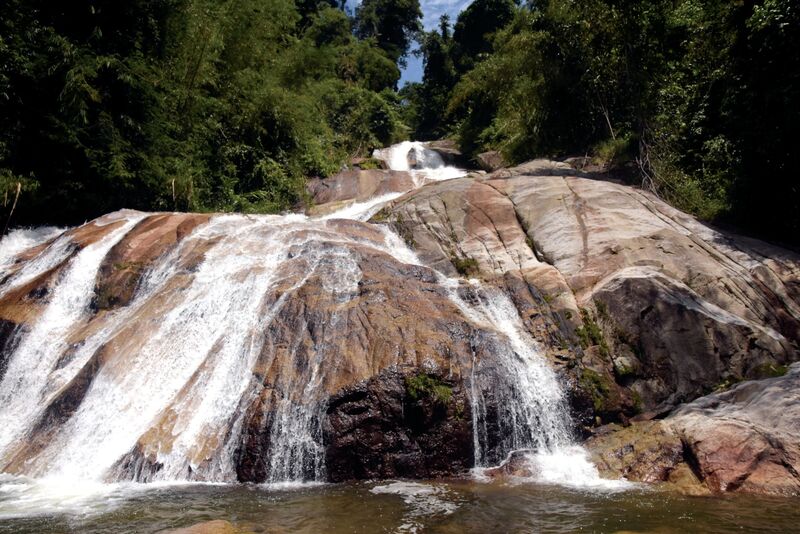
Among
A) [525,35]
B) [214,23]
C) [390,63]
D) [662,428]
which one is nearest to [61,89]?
[214,23]

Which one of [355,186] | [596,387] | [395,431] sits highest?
[355,186]

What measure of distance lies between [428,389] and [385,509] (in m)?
2.44

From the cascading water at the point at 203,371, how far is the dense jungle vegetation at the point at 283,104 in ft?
16.8

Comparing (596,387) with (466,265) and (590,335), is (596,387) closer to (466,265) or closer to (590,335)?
(590,335)

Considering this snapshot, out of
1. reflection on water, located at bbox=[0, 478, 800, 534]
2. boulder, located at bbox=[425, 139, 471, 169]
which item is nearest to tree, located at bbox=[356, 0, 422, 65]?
boulder, located at bbox=[425, 139, 471, 169]

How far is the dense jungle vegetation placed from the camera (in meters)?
14.3

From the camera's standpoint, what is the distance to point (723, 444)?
805cm

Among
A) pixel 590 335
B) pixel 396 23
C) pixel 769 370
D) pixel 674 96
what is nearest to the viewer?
pixel 769 370

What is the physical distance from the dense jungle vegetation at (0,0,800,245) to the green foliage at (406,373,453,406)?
33.6ft

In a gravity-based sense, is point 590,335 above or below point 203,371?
above

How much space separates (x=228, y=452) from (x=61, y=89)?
13.5m

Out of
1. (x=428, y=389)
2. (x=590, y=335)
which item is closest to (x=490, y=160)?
(x=590, y=335)

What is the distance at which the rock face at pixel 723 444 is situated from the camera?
25.0 ft

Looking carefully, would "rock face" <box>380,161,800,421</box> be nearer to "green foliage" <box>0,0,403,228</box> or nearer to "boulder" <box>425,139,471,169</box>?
"green foliage" <box>0,0,403,228</box>
